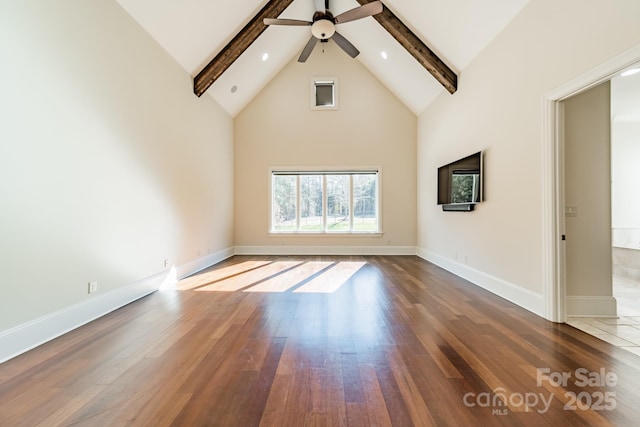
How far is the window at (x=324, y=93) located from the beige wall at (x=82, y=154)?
3210mm

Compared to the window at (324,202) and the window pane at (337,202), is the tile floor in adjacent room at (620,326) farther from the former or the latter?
the window pane at (337,202)

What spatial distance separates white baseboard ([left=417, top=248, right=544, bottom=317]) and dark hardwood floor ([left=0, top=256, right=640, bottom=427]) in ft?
0.56

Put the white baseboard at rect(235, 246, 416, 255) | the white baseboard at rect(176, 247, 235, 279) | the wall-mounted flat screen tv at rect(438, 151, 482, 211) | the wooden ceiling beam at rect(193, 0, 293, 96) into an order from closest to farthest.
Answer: the wall-mounted flat screen tv at rect(438, 151, 482, 211) < the white baseboard at rect(176, 247, 235, 279) < the wooden ceiling beam at rect(193, 0, 293, 96) < the white baseboard at rect(235, 246, 416, 255)

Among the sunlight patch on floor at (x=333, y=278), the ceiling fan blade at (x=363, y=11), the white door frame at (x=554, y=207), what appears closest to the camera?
the white door frame at (x=554, y=207)

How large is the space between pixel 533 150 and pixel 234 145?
5976 mm

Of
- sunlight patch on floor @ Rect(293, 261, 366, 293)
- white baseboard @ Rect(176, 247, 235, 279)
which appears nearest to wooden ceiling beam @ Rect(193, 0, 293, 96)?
white baseboard @ Rect(176, 247, 235, 279)

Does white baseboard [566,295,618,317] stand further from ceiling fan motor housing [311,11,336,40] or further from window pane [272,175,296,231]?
window pane [272,175,296,231]

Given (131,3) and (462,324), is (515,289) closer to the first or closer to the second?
(462,324)

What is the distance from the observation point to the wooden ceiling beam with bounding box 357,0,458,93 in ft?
14.8

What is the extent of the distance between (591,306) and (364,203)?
4613 millimetres

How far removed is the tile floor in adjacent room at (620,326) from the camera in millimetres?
2299

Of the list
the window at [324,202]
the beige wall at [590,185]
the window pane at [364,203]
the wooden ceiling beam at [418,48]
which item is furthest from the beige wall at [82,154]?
the beige wall at [590,185]

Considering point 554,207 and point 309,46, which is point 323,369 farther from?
point 309,46

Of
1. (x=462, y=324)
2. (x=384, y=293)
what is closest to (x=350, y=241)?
(x=384, y=293)
